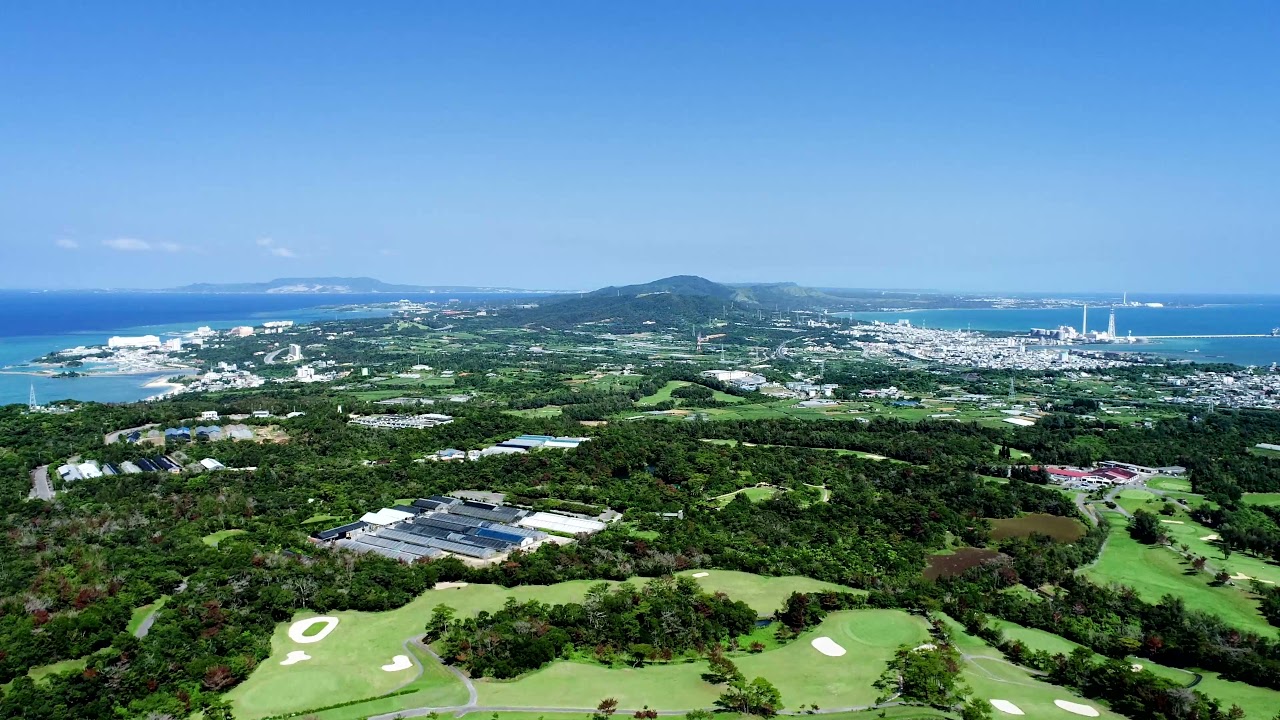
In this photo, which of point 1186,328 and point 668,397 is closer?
point 668,397

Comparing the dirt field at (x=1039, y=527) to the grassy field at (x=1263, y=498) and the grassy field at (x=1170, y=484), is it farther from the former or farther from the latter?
the grassy field at (x=1263, y=498)

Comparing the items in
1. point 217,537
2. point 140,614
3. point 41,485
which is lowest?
point 217,537

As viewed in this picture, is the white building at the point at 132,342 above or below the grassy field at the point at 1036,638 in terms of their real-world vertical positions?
above

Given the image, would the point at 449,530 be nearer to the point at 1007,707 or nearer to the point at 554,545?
the point at 554,545

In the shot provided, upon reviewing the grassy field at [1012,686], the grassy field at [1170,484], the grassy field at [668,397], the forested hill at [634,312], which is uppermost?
the forested hill at [634,312]

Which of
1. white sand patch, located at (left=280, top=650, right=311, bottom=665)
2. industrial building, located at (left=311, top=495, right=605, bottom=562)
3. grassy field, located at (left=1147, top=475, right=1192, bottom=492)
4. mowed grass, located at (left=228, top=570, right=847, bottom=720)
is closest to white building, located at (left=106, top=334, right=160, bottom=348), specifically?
industrial building, located at (left=311, top=495, right=605, bottom=562)

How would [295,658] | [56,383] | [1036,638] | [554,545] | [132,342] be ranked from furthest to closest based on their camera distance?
[132,342] < [56,383] < [554,545] < [1036,638] < [295,658]

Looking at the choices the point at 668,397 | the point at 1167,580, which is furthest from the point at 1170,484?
the point at 668,397

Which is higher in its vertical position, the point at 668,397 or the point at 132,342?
the point at 132,342

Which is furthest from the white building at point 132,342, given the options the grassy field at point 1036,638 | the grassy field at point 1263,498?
the grassy field at point 1263,498
